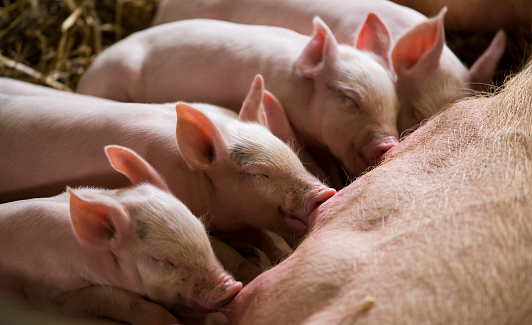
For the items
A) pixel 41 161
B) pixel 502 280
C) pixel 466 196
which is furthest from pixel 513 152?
pixel 41 161

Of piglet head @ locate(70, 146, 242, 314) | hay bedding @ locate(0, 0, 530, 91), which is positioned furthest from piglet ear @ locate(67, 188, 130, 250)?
hay bedding @ locate(0, 0, 530, 91)

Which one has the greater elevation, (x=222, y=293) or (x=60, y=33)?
(x=60, y=33)

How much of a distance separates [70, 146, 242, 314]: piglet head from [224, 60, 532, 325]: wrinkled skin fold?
88mm

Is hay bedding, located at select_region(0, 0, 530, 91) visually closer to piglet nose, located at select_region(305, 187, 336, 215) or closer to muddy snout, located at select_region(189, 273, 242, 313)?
piglet nose, located at select_region(305, 187, 336, 215)

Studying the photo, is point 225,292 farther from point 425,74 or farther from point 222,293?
point 425,74

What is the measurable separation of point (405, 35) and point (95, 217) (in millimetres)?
1290

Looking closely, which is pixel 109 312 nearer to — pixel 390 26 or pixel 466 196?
pixel 466 196

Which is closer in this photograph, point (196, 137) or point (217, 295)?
point (217, 295)

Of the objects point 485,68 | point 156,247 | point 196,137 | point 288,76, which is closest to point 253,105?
point 196,137

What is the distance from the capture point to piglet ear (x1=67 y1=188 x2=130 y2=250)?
141 centimetres

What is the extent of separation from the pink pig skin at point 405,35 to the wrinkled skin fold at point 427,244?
0.46 metres

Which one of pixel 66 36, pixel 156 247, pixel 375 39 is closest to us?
pixel 156 247

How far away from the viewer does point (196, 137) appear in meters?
1.70

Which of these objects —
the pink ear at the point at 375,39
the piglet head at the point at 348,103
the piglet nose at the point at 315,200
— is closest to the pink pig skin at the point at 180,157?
the piglet nose at the point at 315,200
